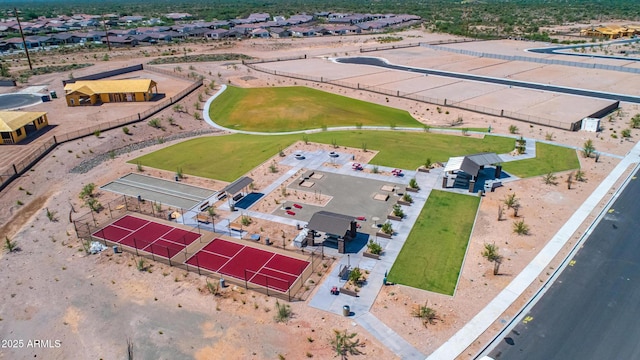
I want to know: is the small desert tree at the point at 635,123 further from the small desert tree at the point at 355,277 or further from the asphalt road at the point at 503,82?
the small desert tree at the point at 355,277

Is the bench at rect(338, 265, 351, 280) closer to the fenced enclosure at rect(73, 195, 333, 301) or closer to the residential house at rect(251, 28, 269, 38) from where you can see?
the fenced enclosure at rect(73, 195, 333, 301)

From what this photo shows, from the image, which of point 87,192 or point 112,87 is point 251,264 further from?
point 112,87

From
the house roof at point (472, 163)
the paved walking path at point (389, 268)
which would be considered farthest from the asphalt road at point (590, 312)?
the house roof at point (472, 163)

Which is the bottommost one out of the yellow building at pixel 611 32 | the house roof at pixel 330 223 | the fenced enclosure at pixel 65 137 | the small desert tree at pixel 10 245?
the small desert tree at pixel 10 245

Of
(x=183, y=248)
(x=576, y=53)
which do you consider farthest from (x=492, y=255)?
(x=576, y=53)

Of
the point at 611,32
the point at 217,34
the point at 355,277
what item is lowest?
the point at 355,277
